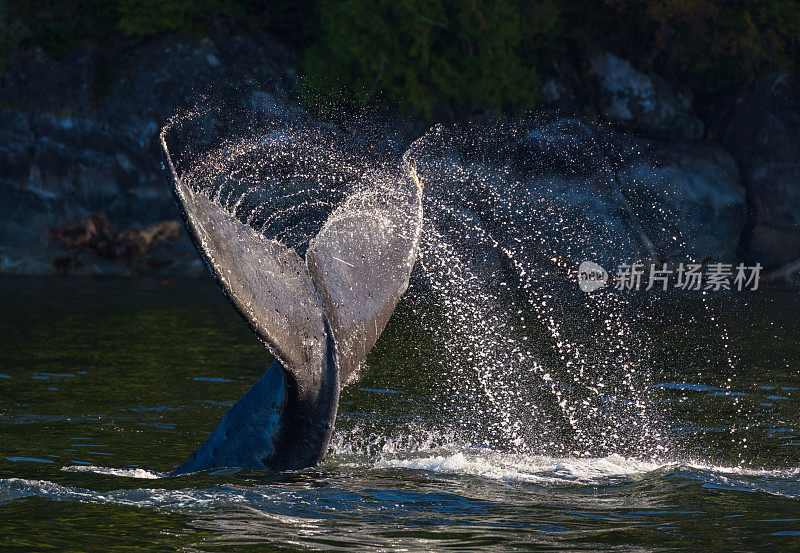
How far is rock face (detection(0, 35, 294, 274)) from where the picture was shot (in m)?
25.3

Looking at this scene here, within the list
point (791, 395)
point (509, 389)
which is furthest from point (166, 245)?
point (791, 395)

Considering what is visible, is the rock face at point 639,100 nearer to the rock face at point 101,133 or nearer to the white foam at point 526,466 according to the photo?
the rock face at point 101,133

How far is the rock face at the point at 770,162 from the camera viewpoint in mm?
25406

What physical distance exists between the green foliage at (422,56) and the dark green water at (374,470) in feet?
45.2

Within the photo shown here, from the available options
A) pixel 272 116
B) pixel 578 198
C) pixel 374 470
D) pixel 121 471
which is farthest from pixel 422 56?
pixel 121 471

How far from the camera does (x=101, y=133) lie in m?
26.8

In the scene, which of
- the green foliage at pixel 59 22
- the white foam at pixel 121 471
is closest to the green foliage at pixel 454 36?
the green foliage at pixel 59 22

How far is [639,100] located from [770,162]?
3.53 metres

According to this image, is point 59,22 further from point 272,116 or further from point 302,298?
point 302,298

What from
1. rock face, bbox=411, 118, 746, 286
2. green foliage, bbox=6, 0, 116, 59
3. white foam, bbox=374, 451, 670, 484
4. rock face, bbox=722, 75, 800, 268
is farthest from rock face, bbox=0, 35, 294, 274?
white foam, bbox=374, 451, 670, 484

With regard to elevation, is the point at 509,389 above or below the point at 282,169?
below

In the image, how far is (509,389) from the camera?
1322cm

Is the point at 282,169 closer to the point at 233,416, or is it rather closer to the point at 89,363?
the point at 89,363

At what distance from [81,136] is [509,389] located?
16.6m
